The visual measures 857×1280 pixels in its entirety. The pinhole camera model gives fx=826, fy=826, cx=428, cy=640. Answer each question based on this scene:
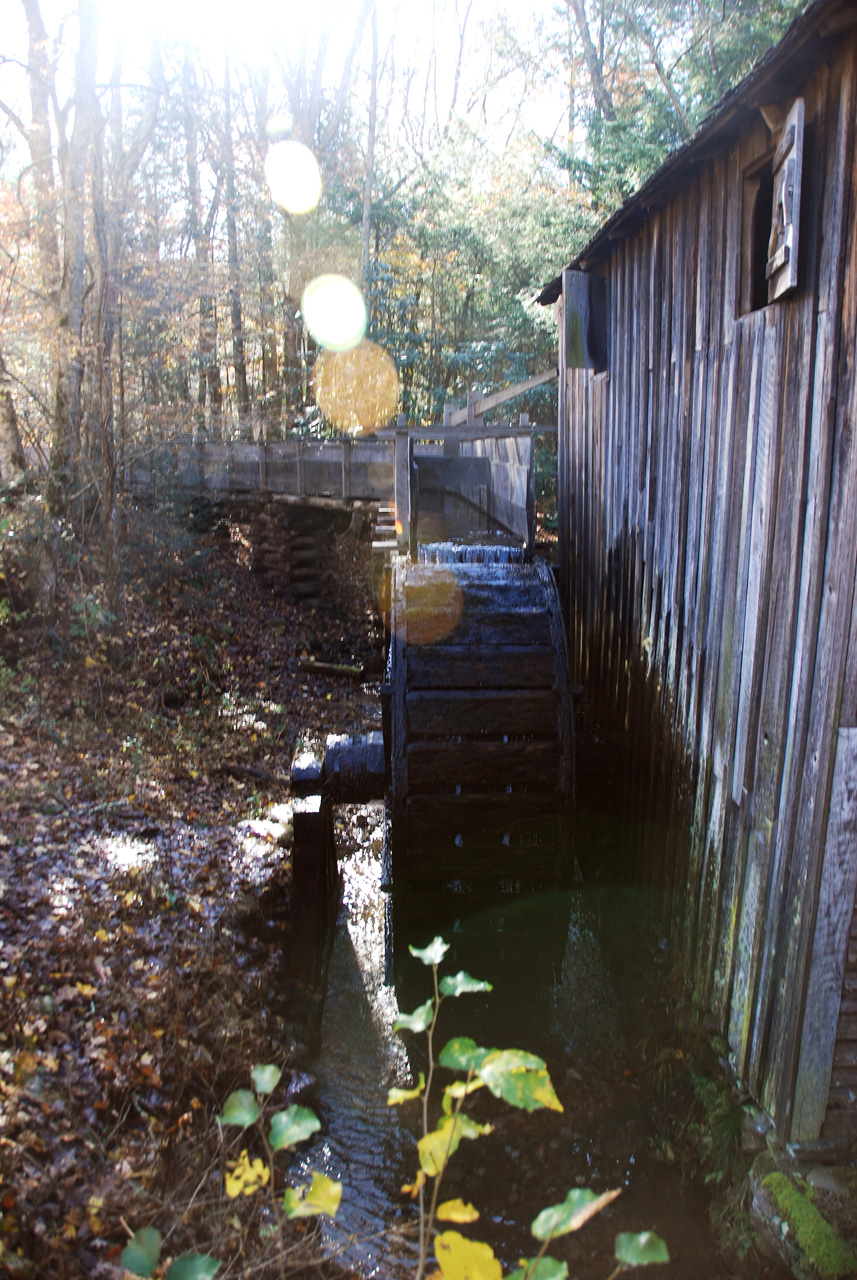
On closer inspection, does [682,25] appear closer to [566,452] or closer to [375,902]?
[566,452]

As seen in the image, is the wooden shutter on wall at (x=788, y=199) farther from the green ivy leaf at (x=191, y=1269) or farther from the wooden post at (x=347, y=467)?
the wooden post at (x=347, y=467)

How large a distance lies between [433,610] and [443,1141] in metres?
4.83

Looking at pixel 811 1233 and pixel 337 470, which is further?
pixel 337 470

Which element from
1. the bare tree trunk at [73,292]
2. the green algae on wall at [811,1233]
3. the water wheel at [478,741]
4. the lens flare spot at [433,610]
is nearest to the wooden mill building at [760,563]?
the green algae on wall at [811,1233]

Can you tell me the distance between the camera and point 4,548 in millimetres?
8523

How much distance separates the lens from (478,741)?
605 cm

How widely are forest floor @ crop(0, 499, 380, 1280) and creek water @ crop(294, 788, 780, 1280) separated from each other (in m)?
0.41

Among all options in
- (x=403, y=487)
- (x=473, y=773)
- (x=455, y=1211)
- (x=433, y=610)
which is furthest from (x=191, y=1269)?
(x=403, y=487)

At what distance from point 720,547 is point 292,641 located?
8860mm

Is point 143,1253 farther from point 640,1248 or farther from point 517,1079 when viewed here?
point 640,1248

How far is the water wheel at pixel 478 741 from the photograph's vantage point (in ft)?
19.3

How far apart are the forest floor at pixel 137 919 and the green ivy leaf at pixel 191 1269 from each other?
1.42 meters

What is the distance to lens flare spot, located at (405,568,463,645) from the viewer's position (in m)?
6.38

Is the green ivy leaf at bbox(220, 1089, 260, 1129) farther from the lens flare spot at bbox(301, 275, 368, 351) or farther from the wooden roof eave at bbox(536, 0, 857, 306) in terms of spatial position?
the lens flare spot at bbox(301, 275, 368, 351)
